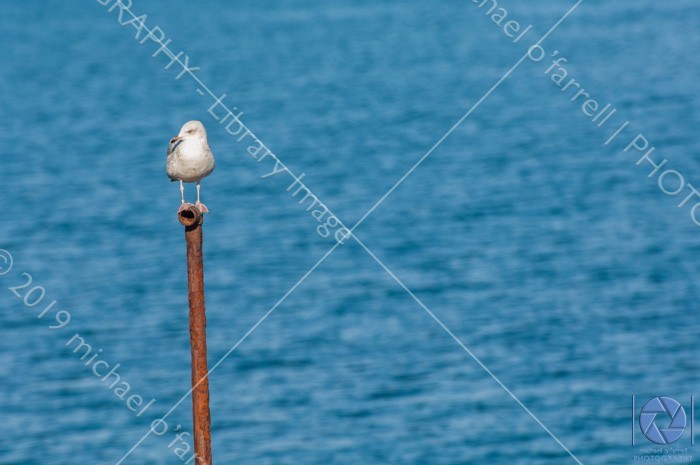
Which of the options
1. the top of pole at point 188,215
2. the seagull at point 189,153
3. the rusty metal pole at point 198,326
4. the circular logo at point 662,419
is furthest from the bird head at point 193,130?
the circular logo at point 662,419

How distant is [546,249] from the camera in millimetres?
27438

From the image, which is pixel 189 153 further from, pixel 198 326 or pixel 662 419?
pixel 662 419

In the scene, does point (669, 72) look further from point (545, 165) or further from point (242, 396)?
point (242, 396)

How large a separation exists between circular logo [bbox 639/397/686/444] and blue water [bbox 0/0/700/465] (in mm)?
230

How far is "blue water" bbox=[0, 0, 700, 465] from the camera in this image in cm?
1923

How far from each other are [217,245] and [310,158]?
9186 mm

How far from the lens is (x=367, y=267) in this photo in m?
26.4

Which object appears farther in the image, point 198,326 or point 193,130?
point 193,130

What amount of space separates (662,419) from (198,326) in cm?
1097

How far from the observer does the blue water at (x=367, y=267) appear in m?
19.2

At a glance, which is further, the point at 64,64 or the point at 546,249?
the point at 64,64

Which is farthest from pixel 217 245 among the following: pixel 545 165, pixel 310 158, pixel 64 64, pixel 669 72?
pixel 64 64

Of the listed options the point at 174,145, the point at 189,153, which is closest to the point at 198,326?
the point at 189,153

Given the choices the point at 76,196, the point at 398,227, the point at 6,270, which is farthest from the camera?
the point at 76,196
